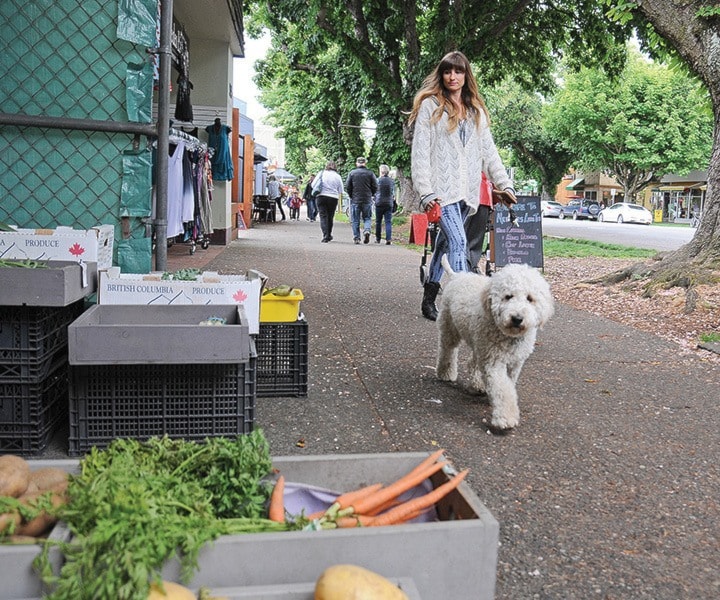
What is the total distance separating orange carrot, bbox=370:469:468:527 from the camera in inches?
77.4

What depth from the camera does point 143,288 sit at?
3.53 m

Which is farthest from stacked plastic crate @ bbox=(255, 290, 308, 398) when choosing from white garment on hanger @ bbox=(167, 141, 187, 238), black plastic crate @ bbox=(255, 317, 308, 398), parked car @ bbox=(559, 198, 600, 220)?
parked car @ bbox=(559, 198, 600, 220)

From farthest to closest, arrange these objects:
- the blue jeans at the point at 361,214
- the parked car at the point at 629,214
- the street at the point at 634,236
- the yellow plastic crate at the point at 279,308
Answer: the parked car at the point at 629,214 → the street at the point at 634,236 → the blue jeans at the point at 361,214 → the yellow plastic crate at the point at 279,308

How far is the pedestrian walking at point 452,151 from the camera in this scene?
5.50 meters

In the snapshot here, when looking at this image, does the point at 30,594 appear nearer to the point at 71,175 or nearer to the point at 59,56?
the point at 71,175

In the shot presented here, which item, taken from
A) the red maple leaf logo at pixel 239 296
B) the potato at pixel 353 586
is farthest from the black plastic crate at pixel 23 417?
the potato at pixel 353 586

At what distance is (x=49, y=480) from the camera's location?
1972 millimetres

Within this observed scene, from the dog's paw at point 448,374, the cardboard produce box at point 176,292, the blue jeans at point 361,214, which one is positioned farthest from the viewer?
the blue jeans at point 361,214

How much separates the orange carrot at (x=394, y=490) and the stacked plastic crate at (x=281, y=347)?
2.12m

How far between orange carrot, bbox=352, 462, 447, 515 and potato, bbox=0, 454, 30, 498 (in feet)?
2.93

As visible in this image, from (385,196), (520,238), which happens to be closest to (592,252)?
(385,196)

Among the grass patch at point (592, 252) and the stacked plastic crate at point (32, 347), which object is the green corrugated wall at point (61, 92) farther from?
the grass patch at point (592, 252)

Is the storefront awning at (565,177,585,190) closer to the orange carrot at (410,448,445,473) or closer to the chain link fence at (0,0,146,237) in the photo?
the chain link fence at (0,0,146,237)

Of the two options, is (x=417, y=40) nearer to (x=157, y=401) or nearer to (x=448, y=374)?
(x=448, y=374)
